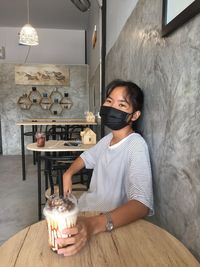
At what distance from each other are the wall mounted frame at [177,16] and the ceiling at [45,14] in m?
4.80

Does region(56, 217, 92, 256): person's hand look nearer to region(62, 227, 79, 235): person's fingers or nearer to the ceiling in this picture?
region(62, 227, 79, 235): person's fingers

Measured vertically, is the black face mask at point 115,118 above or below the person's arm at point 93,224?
above

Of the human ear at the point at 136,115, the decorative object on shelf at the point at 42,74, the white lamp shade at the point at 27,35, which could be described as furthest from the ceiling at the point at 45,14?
the human ear at the point at 136,115

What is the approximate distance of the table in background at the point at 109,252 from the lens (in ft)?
2.31

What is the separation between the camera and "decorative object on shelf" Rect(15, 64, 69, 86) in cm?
627

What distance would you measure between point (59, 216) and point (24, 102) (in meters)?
6.03

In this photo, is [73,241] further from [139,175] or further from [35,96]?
[35,96]

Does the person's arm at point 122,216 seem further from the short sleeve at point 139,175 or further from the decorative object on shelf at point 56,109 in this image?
the decorative object on shelf at point 56,109

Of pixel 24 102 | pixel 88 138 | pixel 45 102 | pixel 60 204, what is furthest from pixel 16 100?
pixel 60 204

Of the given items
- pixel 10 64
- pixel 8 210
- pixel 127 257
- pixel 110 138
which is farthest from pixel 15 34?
pixel 127 257

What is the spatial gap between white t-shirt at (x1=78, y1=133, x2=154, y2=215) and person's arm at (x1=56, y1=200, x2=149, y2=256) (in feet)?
0.21

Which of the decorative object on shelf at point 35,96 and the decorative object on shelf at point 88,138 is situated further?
the decorative object on shelf at point 35,96

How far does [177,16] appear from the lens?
92 centimetres

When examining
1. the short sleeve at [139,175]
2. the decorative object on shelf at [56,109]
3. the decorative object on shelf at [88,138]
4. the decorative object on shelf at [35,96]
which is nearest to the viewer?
the short sleeve at [139,175]
